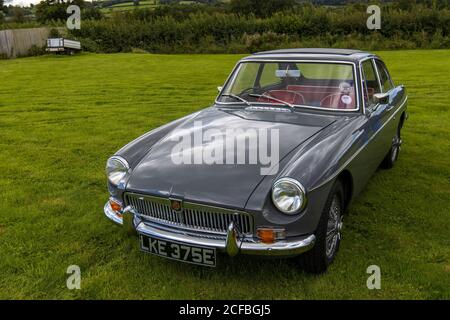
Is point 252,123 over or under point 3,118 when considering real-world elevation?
over

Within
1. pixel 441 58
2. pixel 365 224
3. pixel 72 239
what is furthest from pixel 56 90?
pixel 441 58

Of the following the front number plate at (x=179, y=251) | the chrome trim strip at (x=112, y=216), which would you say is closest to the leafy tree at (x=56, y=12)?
the chrome trim strip at (x=112, y=216)

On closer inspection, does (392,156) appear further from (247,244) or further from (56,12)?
(56,12)

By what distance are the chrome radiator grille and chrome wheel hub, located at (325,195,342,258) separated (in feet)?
2.39

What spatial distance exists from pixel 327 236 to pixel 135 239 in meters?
1.66

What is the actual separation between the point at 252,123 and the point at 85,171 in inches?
107

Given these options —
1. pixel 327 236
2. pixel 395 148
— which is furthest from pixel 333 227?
pixel 395 148

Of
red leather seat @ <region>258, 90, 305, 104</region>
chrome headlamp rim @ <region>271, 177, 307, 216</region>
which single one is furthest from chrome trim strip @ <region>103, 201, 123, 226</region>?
red leather seat @ <region>258, 90, 305, 104</region>

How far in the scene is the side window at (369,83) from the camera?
168 inches

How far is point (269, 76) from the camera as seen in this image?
4.64 meters

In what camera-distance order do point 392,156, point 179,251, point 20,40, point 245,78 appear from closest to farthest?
point 179,251, point 245,78, point 392,156, point 20,40
